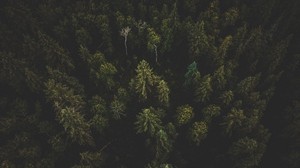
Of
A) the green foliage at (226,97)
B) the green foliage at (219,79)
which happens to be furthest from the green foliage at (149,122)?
the green foliage at (219,79)

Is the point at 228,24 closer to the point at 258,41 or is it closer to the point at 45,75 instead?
the point at 258,41

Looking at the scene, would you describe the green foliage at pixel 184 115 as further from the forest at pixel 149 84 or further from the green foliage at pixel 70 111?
the green foliage at pixel 70 111

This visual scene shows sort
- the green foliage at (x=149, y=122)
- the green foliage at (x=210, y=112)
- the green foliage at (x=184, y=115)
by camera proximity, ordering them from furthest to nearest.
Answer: the green foliage at (x=210, y=112) → the green foliage at (x=184, y=115) → the green foliage at (x=149, y=122)

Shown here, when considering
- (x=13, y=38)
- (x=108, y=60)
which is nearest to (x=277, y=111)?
(x=108, y=60)

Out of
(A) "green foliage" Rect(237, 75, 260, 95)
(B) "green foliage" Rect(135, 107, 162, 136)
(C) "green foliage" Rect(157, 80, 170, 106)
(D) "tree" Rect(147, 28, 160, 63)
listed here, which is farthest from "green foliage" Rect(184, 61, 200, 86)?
(B) "green foliage" Rect(135, 107, 162, 136)

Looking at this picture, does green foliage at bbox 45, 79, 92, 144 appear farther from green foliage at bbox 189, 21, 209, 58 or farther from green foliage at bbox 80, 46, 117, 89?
green foliage at bbox 189, 21, 209, 58

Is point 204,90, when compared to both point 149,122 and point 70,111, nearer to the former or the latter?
point 149,122
